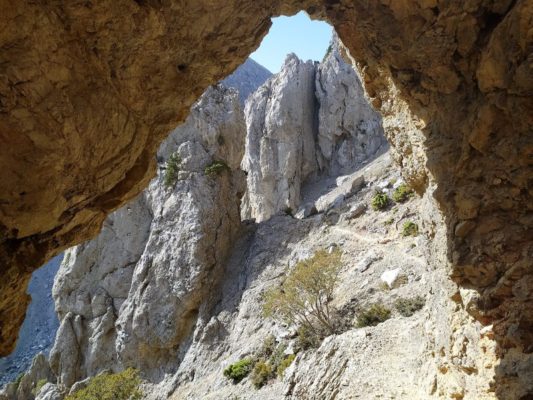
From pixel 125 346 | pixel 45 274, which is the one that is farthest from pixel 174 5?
pixel 45 274

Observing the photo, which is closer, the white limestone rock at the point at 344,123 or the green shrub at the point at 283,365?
the green shrub at the point at 283,365

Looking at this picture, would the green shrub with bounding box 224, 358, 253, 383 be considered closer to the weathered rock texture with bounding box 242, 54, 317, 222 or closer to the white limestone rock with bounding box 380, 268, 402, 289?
the white limestone rock with bounding box 380, 268, 402, 289

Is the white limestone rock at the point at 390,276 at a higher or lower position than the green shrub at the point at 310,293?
lower

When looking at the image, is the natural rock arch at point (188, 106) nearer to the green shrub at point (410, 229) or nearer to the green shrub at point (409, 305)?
the green shrub at point (409, 305)

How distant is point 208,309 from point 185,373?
501 cm

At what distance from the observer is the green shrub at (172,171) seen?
3809 centimetres

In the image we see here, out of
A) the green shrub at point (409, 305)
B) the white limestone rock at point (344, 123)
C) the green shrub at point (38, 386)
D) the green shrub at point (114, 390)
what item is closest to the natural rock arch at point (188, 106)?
the green shrub at point (409, 305)

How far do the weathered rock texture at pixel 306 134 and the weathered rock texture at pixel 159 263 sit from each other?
21.5 m

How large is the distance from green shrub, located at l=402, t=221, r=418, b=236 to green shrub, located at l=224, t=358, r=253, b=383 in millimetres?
13360

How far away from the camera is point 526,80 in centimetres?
752

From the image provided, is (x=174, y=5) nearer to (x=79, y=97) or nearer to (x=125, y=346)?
(x=79, y=97)

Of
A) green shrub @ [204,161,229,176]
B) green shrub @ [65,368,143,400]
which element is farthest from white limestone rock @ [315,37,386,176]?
green shrub @ [65,368,143,400]

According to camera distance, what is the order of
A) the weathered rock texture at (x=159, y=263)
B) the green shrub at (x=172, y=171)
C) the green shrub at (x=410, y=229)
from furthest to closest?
1. the green shrub at (x=172, y=171)
2. the weathered rock texture at (x=159, y=263)
3. the green shrub at (x=410, y=229)

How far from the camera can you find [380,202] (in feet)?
113
